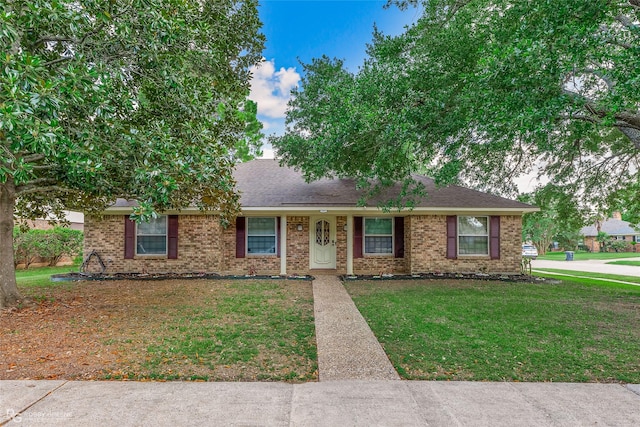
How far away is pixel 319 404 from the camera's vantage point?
126 inches

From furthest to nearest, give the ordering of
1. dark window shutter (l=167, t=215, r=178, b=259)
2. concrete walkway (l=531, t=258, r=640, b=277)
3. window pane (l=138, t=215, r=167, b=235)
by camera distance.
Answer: concrete walkway (l=531, t=258, r=640, b=277)
window pane (l=138, t=215, r=167, b=235)
dark window shutter (l=167, t=215, r=178, b=259)

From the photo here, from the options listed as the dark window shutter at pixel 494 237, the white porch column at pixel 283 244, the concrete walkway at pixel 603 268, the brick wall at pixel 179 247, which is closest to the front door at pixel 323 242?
the white porch column at pixel 283 244

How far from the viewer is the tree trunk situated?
654 centimetres

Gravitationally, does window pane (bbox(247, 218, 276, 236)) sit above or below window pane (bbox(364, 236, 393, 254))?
above

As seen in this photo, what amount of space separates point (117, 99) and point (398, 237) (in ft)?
30.3

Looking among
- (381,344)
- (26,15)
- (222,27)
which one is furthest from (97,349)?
(222,27)

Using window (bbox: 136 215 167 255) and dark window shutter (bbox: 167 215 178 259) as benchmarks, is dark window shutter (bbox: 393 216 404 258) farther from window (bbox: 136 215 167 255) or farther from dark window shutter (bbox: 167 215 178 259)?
window (bbox: 136 215 167 255)

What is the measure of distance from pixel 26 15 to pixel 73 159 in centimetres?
205

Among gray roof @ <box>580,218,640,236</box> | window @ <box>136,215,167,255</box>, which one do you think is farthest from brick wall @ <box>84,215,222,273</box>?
gray roof @ <box>580,218,640,236</box>

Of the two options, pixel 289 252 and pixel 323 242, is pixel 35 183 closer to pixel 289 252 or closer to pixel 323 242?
pixel 289 252

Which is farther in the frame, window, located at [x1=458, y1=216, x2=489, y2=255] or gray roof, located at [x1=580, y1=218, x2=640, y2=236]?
gray roof, located at [x1=580, y1=218, x2=640, y2=236]

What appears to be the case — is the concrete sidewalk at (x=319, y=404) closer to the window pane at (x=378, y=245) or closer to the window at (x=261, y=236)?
the window at (x=261, y=236)

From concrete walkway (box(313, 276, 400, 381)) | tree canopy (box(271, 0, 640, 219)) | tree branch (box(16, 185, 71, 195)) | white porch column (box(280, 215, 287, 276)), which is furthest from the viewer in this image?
white porch column (box(280, 215, 287, 276))

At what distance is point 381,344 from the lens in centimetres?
485
